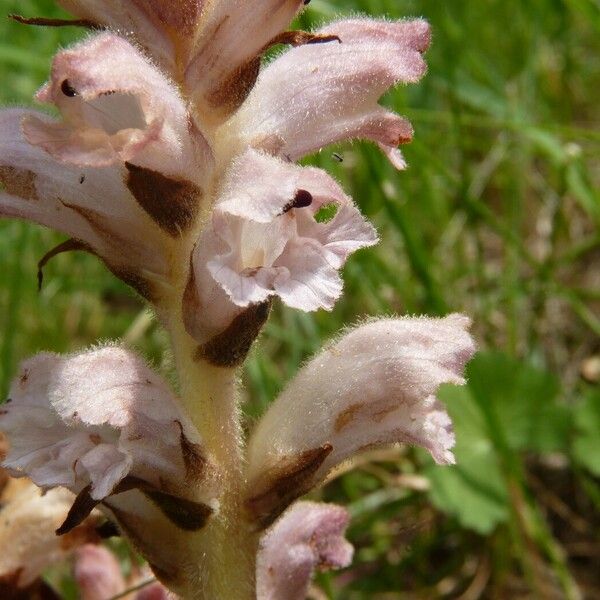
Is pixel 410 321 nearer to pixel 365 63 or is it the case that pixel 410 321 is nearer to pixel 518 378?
pixel 365 63

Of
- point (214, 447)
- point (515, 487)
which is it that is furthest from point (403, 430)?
point (515, 487)

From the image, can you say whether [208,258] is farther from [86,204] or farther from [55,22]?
[55,22]

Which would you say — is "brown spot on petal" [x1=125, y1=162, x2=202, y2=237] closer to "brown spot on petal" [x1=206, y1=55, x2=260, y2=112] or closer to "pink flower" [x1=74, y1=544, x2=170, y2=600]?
"brown spot on petal" [x1=206, y1=55, x2=260, y2=112]

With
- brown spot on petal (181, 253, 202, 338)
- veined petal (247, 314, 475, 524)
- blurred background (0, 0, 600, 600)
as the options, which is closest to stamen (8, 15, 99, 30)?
brown spot on petal (181, 253, 202, 338)

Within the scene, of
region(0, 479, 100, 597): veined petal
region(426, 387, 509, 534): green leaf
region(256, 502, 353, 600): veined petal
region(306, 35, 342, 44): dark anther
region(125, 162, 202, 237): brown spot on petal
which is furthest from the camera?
region(426, 387, 509, 534): green leaf

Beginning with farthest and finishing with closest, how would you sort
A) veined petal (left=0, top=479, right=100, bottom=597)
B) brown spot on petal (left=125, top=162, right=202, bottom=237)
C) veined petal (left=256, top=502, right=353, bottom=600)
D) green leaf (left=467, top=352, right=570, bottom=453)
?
1. green leaf (left=467, top=352, right=570, bottom=453)
2. veined petal (left=0, top=479, right=100, bottom=597)
3. veined petal (left=256, top=502, right=353, bottom=600)
4. brown spot on petal (left=125, top=162, right=202, bottom=237)

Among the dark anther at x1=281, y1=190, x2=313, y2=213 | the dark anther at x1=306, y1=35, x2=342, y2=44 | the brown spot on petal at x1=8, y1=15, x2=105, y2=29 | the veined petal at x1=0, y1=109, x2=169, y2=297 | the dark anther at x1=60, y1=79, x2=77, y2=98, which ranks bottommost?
the veined petal at x1=0, y1=109, x2=169, y2=297
